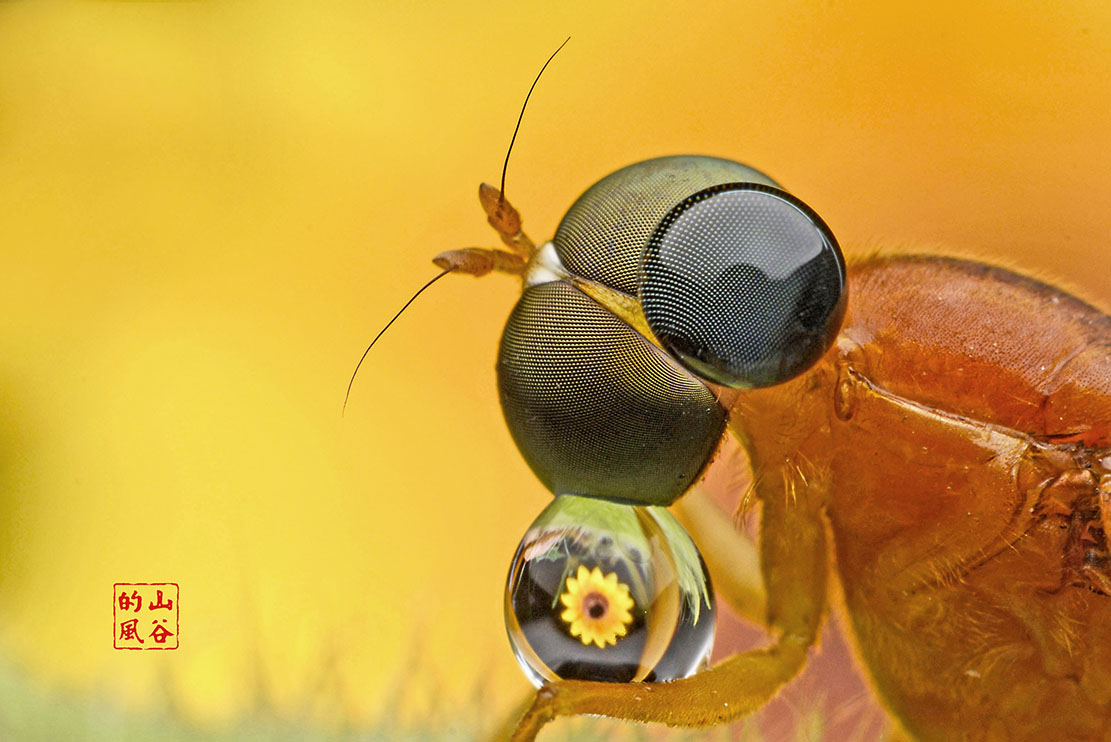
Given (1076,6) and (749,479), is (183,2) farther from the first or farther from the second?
(1076,6)

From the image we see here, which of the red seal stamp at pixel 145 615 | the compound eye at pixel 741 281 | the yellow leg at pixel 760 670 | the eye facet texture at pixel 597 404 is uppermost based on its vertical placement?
the compound eye at pixel 741 281

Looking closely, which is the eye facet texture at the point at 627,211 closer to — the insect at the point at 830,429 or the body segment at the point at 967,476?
the insect at the point at 830,429

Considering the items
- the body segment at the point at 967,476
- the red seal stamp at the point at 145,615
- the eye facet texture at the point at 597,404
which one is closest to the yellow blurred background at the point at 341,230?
the red seal stamp at the point at 145,615

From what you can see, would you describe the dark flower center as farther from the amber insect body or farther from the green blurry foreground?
the green blurry foreground

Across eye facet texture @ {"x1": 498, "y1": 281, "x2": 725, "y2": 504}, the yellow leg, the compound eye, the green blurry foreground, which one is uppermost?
the compound eye

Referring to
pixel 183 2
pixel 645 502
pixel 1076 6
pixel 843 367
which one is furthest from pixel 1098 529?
pixel 183 2

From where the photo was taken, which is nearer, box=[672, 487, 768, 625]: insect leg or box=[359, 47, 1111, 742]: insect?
box=[359, 47, 1111, 742]: insect

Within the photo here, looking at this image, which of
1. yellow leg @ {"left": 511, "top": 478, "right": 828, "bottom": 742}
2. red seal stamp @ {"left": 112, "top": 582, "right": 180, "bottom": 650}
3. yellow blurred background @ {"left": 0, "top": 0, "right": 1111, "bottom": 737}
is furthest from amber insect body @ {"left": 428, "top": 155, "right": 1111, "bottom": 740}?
red seal stamp @ {"left": 112, "top": 582, "right": 180, "bottom": 650}
